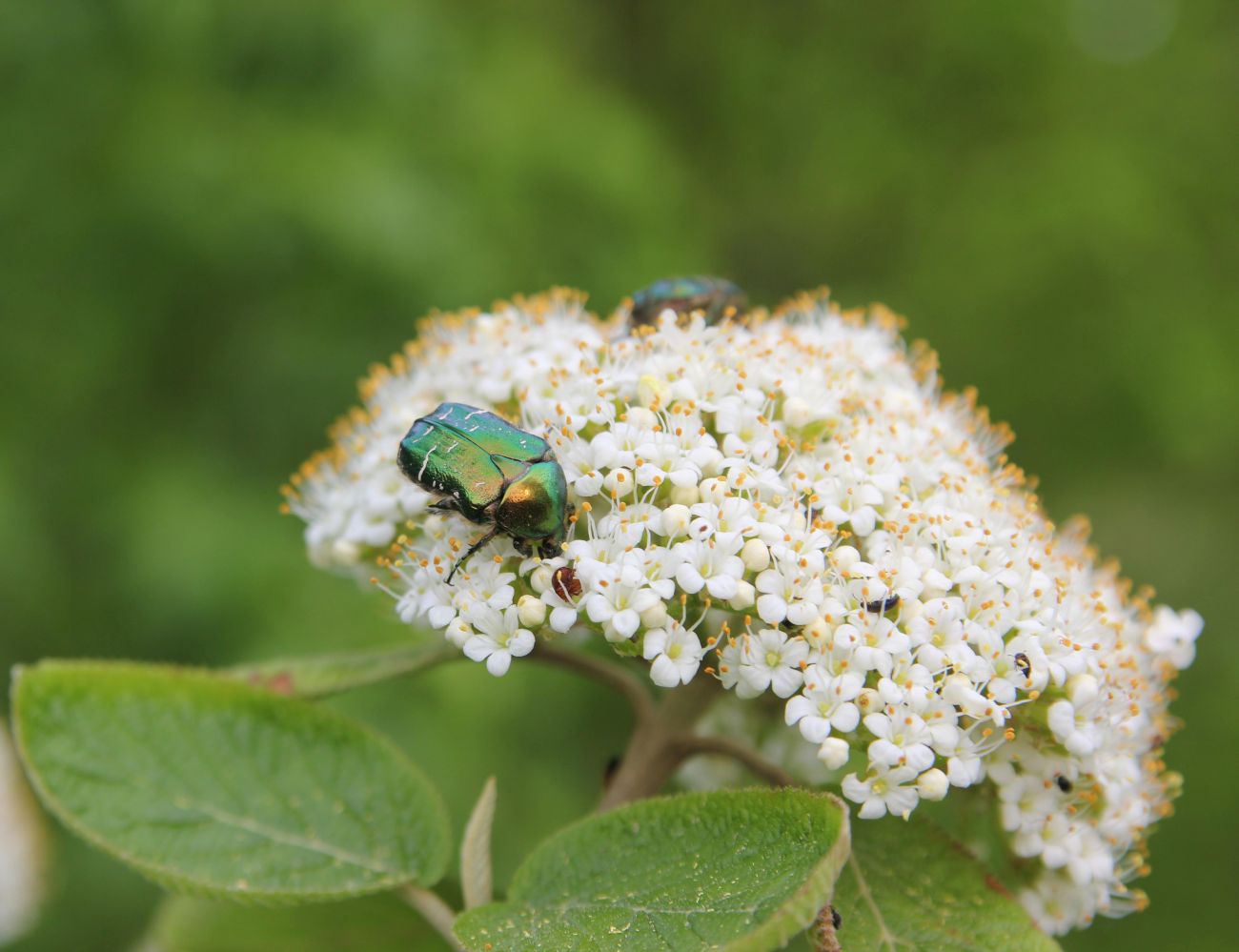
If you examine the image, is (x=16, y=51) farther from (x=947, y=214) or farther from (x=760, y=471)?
(x=947, y=214)

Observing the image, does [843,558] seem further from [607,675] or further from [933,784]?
[607,675]

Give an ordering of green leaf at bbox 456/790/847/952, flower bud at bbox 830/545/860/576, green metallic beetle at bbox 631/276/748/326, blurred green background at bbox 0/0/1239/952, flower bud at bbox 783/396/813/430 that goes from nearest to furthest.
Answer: green leaf at bbox 456/790/847/952
flower bud at bbox 830/545/860/576
flower bud at bbox 783/396/813/430
green metallic beetle at bbox 631/276/748/326
blurred green background at bbox 0/0/1239/952

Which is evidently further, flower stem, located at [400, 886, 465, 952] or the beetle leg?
flower stem, located at [400, 886, 465, 952]

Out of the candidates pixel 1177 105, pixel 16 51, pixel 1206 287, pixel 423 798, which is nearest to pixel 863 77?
pixel 1177 105

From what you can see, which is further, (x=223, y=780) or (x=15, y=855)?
(x=15, y=855)

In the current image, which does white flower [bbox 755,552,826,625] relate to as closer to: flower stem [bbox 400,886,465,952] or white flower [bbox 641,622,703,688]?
white flower [bbox 641,622,703,688]

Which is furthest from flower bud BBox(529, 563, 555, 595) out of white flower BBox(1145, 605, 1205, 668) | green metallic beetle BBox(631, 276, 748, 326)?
white flower BBox(1145, 605, 1205, 668)

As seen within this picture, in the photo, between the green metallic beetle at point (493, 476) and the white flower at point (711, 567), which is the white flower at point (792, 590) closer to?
the white flower at point (711, 567)

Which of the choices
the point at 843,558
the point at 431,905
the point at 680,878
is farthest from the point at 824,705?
the point at 431,905
